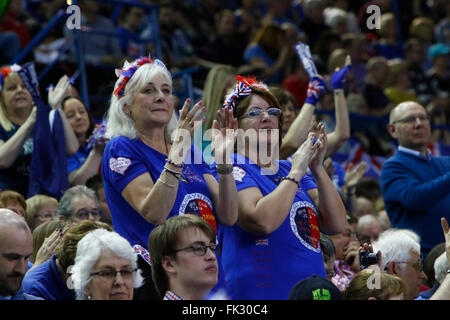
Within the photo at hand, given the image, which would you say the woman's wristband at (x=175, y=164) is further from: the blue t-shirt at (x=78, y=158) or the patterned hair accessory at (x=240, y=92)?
the blue t-shirt at (x=78, y=158)

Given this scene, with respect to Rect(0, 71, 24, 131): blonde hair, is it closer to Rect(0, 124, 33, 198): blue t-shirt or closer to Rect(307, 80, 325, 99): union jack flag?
Rect(0, 124, 33, 198): blue t-shirt

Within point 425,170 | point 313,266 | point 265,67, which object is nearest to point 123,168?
point 313,266

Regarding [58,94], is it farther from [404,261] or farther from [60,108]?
[404,261]

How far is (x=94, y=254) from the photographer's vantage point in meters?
3.62

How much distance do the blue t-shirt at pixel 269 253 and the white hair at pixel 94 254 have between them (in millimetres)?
607

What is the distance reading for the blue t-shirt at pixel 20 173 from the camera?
20.2 ft

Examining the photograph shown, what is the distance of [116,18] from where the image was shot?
10.6 metres

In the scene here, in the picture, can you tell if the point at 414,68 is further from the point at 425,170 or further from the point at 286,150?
the point at 286,150

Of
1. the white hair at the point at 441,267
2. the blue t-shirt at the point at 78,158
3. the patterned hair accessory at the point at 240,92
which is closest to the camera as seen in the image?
the patterned hair accessory at the point at 240,92

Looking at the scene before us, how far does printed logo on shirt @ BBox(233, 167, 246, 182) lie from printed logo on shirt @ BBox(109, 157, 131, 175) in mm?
549

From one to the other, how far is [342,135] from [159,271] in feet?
9.80

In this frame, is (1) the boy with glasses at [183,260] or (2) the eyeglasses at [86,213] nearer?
(1) the boy with glasses at [183,260]

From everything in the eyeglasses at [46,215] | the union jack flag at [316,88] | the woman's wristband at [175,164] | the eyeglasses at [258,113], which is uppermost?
the union jack flag at [316,88]

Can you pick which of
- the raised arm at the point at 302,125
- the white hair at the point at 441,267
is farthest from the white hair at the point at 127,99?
the white hair at the point at 441,267
